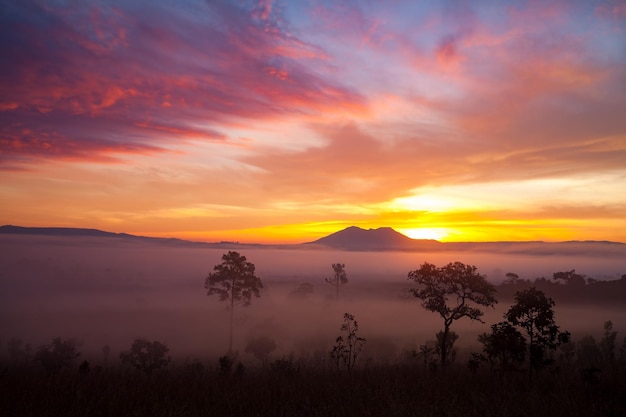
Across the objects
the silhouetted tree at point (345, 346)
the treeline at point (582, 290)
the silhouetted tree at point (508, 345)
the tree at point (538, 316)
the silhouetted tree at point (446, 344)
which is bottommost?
the treeline at point (582, 290)

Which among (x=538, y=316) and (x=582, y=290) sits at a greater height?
(x=538, y=316)

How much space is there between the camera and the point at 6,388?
10375 millimetres

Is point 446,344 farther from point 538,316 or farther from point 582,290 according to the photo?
point 582,290

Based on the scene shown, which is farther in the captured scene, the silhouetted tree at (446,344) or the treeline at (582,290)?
the treeline at (582,290)

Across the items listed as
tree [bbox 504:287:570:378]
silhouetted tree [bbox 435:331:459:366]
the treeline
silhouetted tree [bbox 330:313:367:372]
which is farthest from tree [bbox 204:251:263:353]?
the treeline

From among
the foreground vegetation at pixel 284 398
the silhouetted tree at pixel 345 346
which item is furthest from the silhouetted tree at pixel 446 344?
the foreground vegetation at pixel 284 398

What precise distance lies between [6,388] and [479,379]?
15.6 metres

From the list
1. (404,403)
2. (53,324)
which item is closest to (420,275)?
(404,403)

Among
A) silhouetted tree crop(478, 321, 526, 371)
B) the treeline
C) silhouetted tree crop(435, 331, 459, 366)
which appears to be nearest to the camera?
silhouetted tree crop(478, 321, 526, 371)

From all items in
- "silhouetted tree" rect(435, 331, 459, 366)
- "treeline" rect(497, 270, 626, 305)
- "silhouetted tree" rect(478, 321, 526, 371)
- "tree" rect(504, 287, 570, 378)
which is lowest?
"treeline" rect(497, 270, 626, 305)

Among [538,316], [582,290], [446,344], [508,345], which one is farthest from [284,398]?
[582,290]

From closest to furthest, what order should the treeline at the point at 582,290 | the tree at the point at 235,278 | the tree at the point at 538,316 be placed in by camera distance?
the tree at the point at 538,316
the tree at the point at 235,278
the treeline at the point at 582,290

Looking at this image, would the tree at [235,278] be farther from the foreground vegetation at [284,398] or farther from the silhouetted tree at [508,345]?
the foreground vegetation at [284,398]

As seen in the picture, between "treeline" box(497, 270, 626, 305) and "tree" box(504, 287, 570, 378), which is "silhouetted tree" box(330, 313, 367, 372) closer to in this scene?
"tree" box(504, 287, 570, 378)
